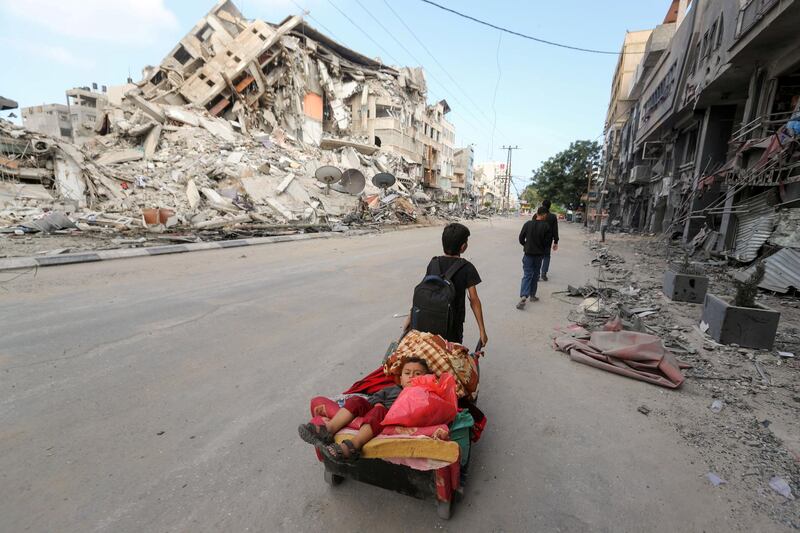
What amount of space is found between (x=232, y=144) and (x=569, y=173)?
127ft

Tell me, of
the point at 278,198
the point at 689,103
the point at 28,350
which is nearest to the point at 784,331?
the point at 28,350

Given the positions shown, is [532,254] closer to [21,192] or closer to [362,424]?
[362,424]

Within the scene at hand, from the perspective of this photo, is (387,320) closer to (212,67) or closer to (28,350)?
(28,350)

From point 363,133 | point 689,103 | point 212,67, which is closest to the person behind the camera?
point 689,103

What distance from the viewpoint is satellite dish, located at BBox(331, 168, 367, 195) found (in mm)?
24453

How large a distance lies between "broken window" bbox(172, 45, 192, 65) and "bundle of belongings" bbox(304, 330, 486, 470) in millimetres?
45065

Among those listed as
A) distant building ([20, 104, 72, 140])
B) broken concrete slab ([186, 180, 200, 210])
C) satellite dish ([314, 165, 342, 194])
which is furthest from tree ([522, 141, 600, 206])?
distant building ([20, 104, 72, 140])

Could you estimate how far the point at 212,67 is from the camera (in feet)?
104

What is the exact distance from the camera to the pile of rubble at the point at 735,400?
234cm

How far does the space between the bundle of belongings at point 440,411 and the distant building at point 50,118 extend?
63023mm

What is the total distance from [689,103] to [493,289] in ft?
52.7

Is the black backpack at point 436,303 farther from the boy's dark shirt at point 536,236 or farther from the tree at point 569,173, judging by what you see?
the tree at point 569,173

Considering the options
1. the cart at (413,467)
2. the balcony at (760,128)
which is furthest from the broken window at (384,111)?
the cart at (413,467)

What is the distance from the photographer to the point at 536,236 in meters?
6.37
